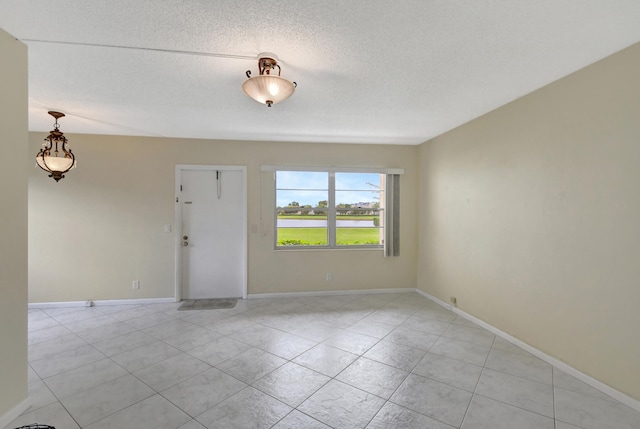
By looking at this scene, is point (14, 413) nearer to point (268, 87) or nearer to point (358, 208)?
point (268, 87)

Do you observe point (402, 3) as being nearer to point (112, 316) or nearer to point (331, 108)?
A: point (331, 108)

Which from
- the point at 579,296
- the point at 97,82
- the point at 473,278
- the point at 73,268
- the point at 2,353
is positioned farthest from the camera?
the point at 73,268

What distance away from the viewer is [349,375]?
2.33 m

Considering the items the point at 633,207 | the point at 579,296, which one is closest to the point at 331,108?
the point at 633,207

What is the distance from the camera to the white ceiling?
5.27 feet

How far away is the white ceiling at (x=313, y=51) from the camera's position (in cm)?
161

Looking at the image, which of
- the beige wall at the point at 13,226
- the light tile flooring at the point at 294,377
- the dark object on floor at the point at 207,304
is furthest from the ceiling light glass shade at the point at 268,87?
the dark object on floor at the point at 207,304

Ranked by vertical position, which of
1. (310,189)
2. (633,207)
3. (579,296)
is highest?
(310,189)

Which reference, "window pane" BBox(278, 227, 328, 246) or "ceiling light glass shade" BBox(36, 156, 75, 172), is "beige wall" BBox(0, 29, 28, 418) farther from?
"window pane" BBox(278, 227, 328, 246)

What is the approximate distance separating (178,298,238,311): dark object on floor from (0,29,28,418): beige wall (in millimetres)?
2084

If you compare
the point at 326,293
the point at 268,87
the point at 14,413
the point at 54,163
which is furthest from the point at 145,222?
the point at 268,87

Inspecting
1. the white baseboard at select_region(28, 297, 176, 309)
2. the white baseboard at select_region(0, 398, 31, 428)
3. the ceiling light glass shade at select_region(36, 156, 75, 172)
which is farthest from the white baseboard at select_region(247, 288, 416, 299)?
the ceiling light glass shade at select_region(36, 156, 75, 172)

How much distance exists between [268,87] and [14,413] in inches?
110

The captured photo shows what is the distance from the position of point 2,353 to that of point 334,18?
297cm
